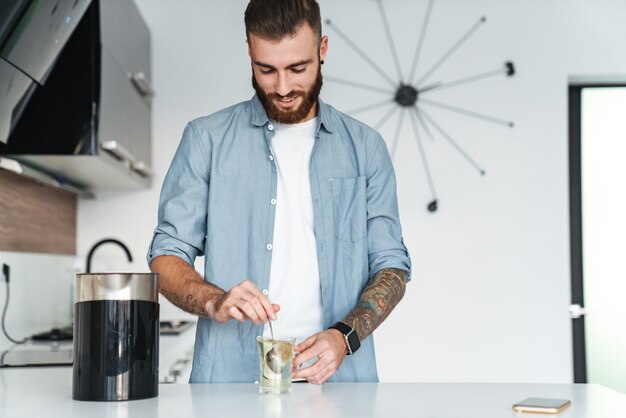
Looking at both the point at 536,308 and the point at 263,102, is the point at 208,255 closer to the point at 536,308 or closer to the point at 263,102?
the point at 263,102

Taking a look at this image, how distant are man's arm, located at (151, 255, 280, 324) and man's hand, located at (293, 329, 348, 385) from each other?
11 centimetres

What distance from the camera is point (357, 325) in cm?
171

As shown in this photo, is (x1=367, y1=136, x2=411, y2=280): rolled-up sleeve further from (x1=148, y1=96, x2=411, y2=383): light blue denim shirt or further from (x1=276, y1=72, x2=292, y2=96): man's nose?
(x1=276, y1=72, x2=292, y2=96): man's nose

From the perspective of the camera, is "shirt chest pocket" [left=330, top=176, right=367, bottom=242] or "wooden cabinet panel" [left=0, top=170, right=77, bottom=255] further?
"wooden cabinet panel" [left=0, top=170, right=77, bottom=255]

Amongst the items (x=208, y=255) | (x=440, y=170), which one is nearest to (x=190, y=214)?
(x=208, y=255)

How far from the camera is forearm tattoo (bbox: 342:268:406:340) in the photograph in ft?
5.66

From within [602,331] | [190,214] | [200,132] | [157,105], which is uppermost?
[157,105]

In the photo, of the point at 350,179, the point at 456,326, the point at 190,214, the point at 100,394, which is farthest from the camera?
the point at 456,326

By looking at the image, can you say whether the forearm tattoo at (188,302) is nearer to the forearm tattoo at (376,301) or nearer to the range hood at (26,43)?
the forearm tattoo at (376,301)

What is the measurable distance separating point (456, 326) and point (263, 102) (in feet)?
7.50

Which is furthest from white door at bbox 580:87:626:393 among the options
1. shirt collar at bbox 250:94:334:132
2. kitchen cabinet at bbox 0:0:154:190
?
shirt collar at bbox 250:94:334:132

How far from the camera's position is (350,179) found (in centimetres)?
194

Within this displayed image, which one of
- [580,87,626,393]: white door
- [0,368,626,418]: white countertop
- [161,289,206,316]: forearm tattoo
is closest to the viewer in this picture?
[0,368,626,418]: white countertop

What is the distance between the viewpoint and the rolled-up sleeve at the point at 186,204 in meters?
1.79
